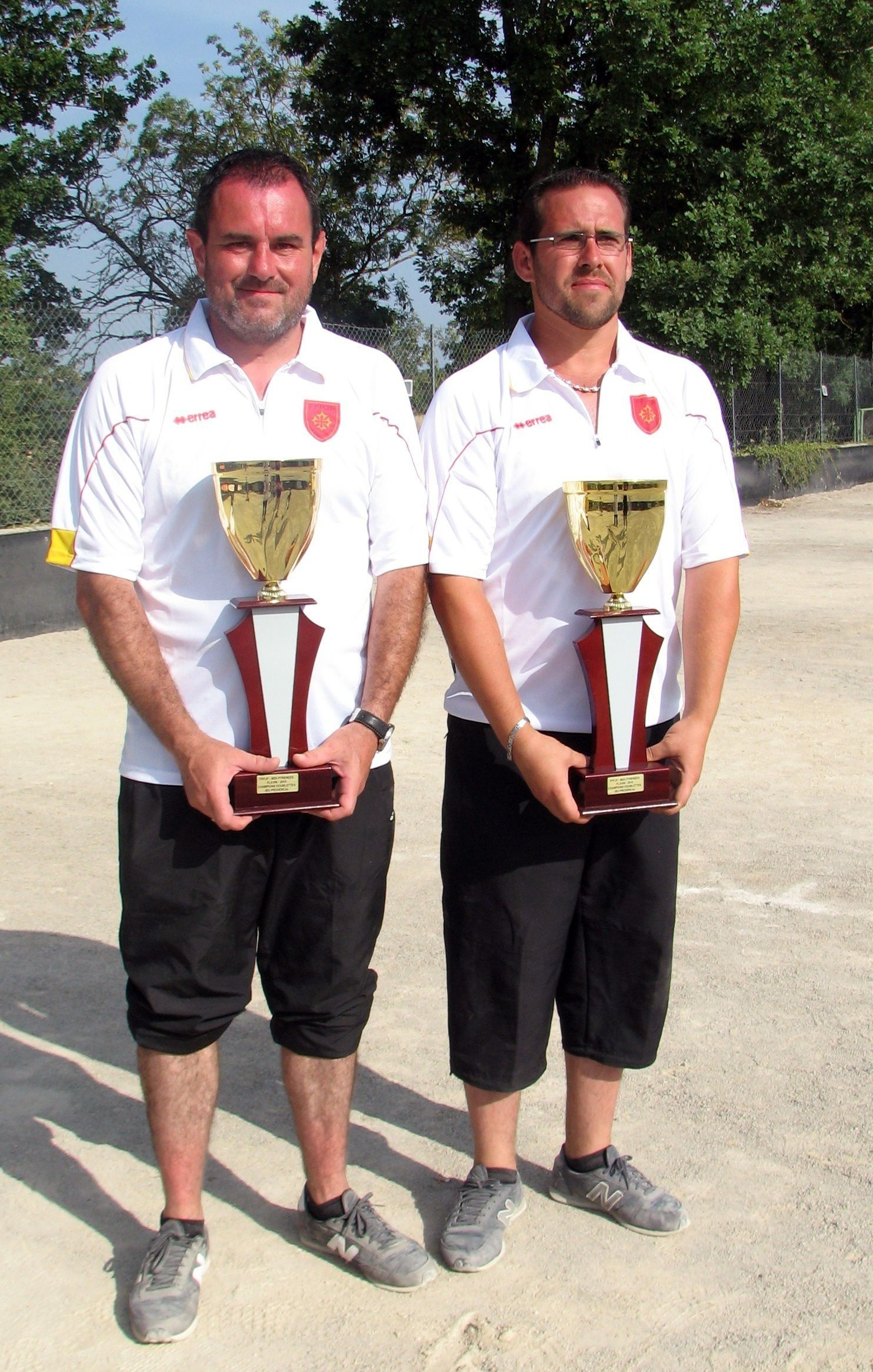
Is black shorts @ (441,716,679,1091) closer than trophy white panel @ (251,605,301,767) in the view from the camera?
No

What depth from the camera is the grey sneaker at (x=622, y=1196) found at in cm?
267

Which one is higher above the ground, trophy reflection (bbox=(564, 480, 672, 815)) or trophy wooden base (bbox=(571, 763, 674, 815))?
trophy reflection (bbox=(564, 480, 672, 815))

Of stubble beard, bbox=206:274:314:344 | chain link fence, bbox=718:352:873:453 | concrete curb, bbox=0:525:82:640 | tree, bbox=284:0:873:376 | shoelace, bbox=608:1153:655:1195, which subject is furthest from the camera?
chain link fence, bbox=718:352:873:453

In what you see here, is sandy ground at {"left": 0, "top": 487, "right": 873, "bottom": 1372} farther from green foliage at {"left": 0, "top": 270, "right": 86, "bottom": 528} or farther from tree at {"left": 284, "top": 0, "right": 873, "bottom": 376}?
tree at {"left": 284, "top": 0, "right": 873, "bottom": 376}

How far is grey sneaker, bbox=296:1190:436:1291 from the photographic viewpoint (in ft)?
8.21

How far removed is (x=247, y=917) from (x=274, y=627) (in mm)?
586

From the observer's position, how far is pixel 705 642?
2.65 m

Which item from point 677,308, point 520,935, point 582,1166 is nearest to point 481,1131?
point 582,1166

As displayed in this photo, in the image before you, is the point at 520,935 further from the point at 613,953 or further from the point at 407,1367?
the point at 407,1367

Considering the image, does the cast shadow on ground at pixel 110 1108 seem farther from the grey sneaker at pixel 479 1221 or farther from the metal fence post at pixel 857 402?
the metal fence post at pixel 857 402

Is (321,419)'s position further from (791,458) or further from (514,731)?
(791,458)

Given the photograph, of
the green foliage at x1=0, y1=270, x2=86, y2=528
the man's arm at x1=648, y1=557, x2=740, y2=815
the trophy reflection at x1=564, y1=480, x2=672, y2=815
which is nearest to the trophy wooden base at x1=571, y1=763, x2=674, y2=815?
the trophy reflection at x1=564, y1=480, x2=672, y2=815

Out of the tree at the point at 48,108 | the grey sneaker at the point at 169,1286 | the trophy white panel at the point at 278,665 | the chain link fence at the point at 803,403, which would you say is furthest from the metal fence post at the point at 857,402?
the grey sneaker at the point at 169,1286

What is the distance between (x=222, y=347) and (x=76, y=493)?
39 centimetres
